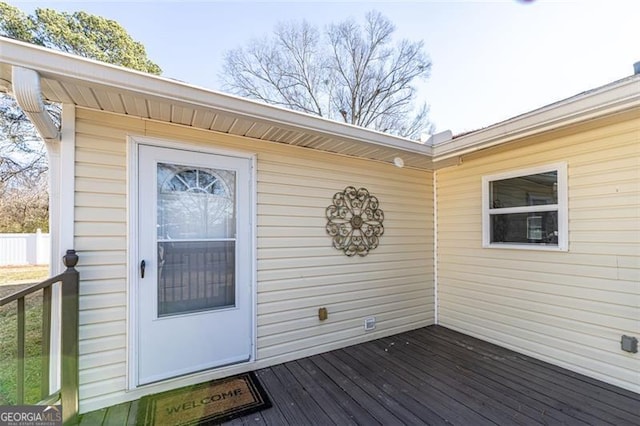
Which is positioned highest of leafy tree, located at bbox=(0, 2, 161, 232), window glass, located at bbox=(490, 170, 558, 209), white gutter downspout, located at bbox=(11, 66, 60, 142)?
leafy tree, located at bbox=(0, 2, 161, 232)

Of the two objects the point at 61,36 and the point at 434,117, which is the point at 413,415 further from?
the point at 61,36

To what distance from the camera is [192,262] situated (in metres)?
2.54

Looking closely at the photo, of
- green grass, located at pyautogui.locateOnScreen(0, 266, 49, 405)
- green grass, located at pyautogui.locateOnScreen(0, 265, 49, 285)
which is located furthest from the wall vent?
green grass, located at pyautogui.locateOnScreen(0, 265, 49, 285)

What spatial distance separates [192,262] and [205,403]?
1117 millimetres

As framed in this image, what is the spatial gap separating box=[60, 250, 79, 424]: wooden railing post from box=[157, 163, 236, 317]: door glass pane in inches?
21.5

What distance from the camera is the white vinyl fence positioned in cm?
789

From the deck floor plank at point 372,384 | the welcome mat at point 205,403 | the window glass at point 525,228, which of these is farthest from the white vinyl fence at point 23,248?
the window glass at point 525,228

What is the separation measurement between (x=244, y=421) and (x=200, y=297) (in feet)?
3.45

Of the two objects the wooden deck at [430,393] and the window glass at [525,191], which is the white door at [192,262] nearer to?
the wooden deck at [430,393]

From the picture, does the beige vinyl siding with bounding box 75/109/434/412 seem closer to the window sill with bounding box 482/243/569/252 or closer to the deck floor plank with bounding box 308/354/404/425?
the deck floor plank with bounding box 308/354/404/425

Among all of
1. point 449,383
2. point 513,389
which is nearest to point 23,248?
point 449,383

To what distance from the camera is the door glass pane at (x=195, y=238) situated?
2.45m

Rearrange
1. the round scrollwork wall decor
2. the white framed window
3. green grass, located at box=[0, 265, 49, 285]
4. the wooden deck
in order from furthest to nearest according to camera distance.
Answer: green grass, located at box=[0, 265, 49, 285]
the round scrollwork wall decor
the white framed window
the wooden deck

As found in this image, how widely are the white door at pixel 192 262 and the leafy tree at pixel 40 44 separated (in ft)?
21.9
